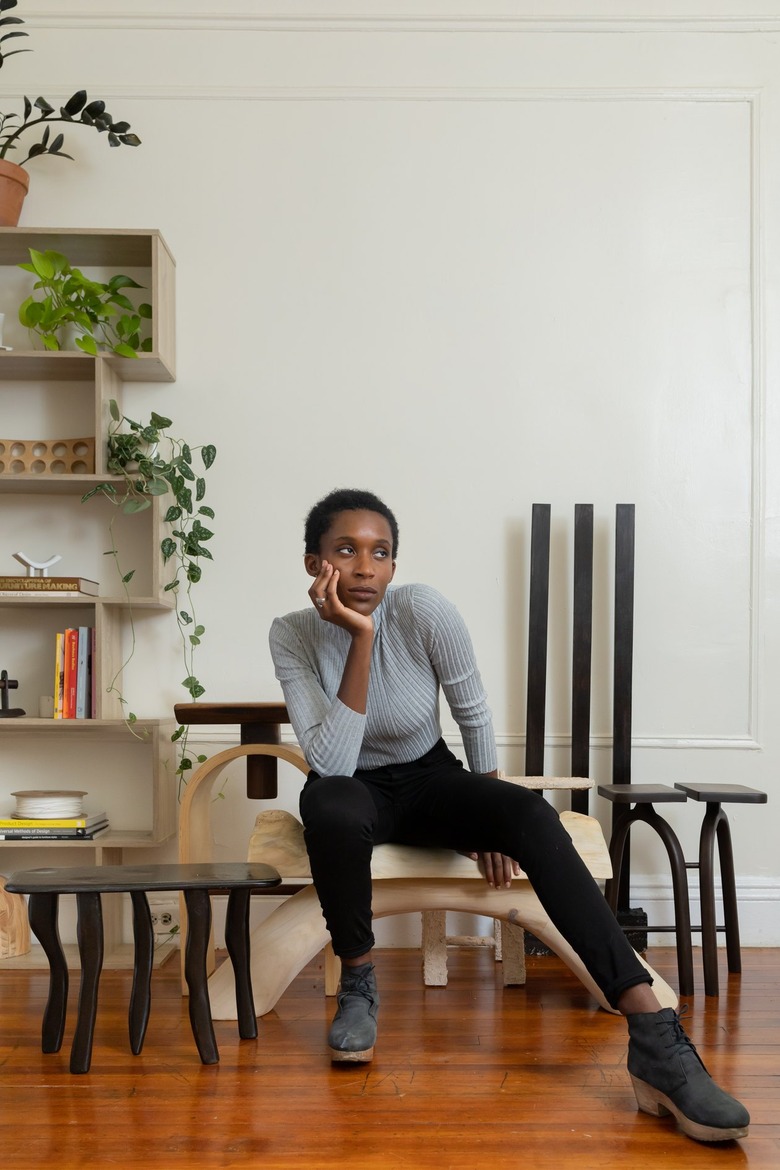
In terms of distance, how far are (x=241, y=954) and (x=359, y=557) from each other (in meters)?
0.86

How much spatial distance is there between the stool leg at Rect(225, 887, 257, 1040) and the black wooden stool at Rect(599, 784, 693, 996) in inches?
39.0

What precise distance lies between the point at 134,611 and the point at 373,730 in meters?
1.20

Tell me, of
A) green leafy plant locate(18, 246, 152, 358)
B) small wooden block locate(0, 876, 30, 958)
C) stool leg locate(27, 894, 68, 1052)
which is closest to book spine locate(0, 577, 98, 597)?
green leafy plant locate(18, 246, 152, 358)

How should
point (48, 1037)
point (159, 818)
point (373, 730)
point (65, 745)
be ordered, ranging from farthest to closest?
point (65, 745)
point (159, 818)
point (373, 730)
point (48, 1037)

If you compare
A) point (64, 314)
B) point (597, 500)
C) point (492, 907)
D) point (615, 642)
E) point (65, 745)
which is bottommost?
point (492, 907)

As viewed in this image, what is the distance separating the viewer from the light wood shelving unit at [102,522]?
3.00 metres

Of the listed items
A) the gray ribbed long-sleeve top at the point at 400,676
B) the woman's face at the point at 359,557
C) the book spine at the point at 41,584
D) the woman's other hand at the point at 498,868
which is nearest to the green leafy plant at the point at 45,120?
the book spine at the point at 41,584

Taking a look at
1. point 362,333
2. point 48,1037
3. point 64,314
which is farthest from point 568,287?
point 48,1037

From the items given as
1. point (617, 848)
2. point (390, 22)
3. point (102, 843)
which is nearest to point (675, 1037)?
point (617, 848)

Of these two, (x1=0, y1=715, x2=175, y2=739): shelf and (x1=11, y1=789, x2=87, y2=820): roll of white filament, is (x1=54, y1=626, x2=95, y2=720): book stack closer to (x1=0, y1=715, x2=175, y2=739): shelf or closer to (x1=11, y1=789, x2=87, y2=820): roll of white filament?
(x1=0, y1=715, x2=175, y2=739): shelf

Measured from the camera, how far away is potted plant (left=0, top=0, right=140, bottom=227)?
3037mm

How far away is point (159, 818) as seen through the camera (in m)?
3.00

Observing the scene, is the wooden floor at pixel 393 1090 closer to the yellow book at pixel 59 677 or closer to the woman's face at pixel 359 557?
the yellow book at pixel 59 677

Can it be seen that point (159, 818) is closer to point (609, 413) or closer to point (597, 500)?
point (597, 500)
